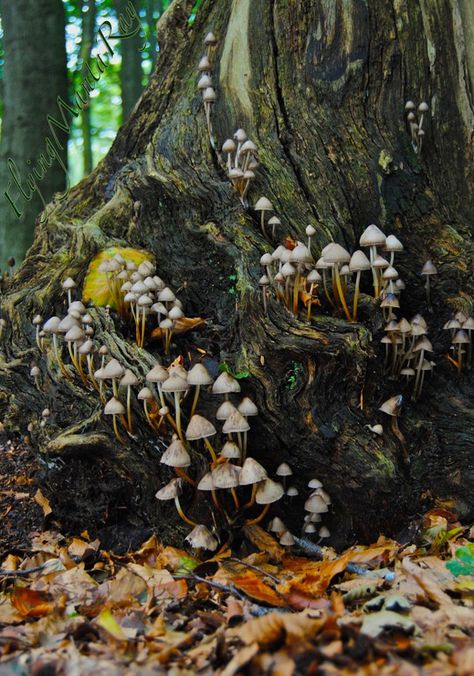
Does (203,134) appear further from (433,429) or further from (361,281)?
(433,429)

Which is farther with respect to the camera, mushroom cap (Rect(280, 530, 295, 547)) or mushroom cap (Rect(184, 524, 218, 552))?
mushroom cap (Rect(280, 530, 295, 547))

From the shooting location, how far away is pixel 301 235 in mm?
4633

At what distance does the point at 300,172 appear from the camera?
4738mm

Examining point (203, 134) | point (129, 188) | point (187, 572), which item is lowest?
point (187, 572)

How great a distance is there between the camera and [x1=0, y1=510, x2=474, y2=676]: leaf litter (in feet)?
6.82

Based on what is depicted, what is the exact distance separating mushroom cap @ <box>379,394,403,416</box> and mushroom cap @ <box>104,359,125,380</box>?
75.0 inches

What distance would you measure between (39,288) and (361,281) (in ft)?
10.1

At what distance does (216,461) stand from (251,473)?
30 centimetres

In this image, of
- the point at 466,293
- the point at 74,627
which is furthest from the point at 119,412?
the point at 466,293

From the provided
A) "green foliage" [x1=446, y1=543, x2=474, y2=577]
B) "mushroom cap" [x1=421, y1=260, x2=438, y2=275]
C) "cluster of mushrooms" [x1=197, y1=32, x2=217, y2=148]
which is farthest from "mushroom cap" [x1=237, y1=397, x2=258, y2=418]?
"cluster of mushrooms" [x1=197, y1=32, x2=217, y2=148]

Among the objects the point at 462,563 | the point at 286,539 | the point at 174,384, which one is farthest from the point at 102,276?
the point at 462,563

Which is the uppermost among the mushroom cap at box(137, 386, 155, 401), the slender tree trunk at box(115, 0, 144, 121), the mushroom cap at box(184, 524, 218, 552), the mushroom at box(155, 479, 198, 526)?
the slender tree trunk at box(115, 0, 144, 121)

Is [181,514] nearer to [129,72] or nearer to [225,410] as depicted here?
[225,410]

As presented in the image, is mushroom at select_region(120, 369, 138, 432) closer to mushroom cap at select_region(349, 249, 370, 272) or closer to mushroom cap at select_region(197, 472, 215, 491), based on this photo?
mushroom cap at select_region(197, 472, 215, 491)
